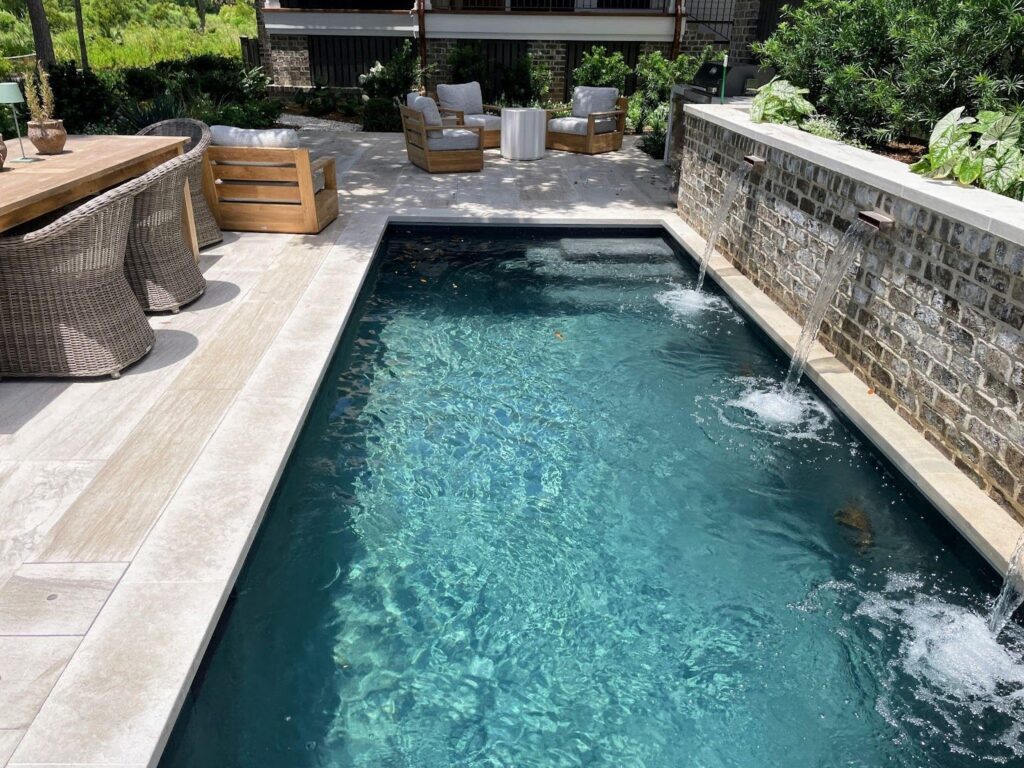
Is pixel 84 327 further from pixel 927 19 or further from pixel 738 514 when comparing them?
pixel 927 19

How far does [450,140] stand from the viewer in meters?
10.0

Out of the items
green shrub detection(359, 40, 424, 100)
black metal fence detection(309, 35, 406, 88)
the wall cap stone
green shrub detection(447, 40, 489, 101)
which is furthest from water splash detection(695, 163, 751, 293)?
black metal fence detection(309, 35, 406, 88)

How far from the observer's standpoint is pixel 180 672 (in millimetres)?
2484

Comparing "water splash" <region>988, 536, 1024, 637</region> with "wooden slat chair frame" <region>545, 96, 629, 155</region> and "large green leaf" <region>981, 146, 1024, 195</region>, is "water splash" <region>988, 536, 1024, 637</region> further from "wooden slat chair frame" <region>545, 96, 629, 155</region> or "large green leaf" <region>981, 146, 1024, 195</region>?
"wooden slat chair frame" <region>545, 96, 629, 155</region>

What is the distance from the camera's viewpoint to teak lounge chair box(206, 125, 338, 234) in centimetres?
698

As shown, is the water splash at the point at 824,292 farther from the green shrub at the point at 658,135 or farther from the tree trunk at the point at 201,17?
the tree trunk at the point at 201,17

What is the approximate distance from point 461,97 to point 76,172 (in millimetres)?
7990

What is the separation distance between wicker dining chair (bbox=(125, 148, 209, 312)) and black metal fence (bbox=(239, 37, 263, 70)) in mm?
13140

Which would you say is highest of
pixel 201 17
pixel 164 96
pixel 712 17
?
pixel 201 17

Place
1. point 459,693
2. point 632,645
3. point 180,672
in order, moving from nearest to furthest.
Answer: point 180,672
point 459,693
point 632,645

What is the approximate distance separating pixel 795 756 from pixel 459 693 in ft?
3.78

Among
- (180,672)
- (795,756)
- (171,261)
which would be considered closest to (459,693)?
(180,672)

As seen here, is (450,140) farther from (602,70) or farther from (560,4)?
(560,4)

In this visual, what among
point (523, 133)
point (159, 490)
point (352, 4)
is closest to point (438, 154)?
point (523, 133)
